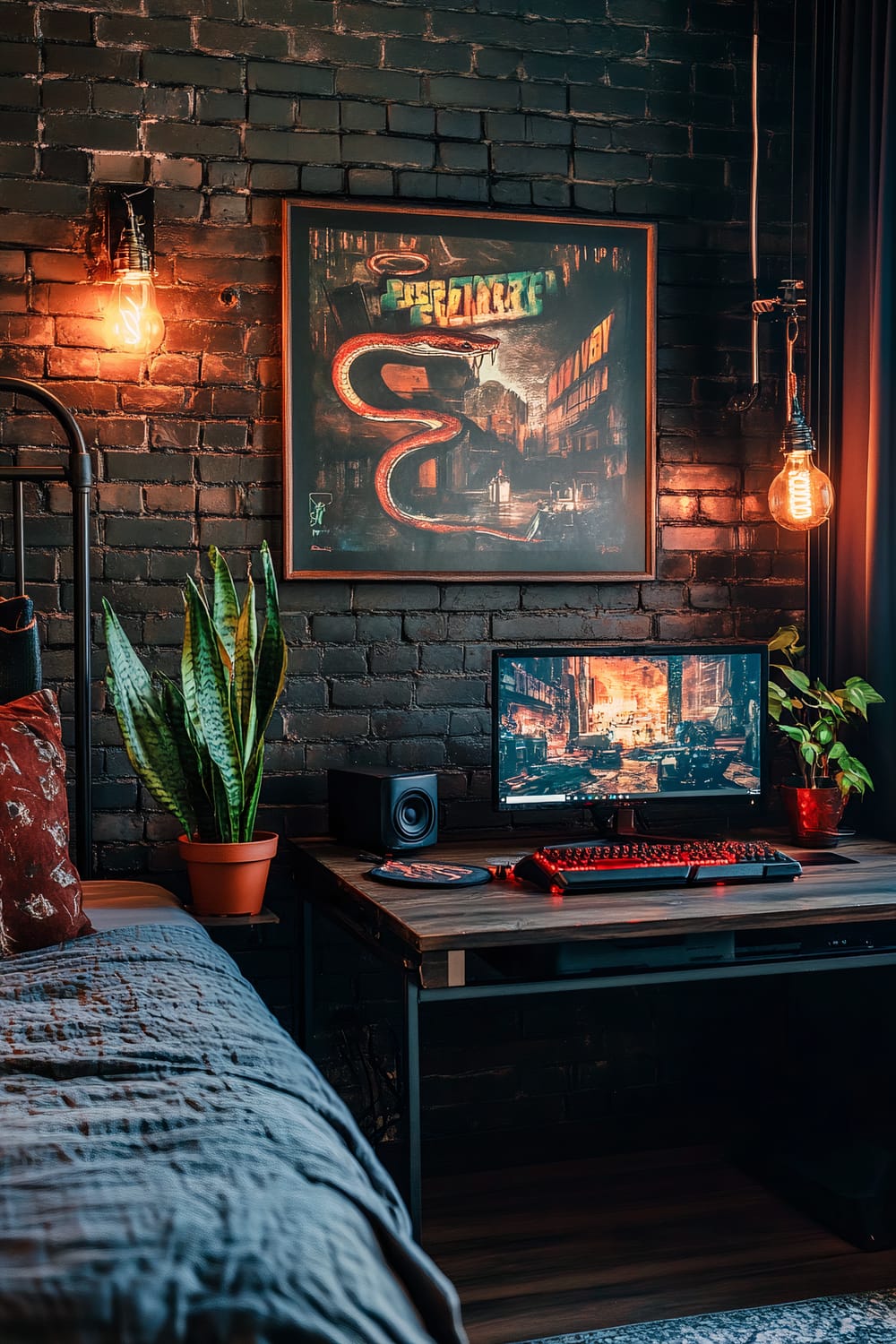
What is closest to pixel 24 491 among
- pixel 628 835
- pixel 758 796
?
pixel 628 835

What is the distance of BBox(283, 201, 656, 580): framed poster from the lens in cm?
263

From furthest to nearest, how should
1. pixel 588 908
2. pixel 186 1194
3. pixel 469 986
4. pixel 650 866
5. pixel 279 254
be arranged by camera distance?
1. pixel 279 254
2. pixel 650 866
3. pixel 588 908
4. pixel 469 986
5. pixel 186 1194

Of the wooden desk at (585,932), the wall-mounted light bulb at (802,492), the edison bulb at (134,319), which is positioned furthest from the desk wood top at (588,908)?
the edison bulb at (134,319)

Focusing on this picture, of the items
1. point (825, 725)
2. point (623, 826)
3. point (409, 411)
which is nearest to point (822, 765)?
point (825, 725)

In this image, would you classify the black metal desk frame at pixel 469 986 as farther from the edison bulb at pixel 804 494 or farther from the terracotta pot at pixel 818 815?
the edison bulb at pixel 804 494

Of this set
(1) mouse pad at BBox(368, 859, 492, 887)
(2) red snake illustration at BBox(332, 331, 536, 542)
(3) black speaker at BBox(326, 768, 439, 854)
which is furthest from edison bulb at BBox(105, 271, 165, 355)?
(1) mouse pad at BBox(368, 859, 492, 887)

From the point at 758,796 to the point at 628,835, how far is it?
30 cm

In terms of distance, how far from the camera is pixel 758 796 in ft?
8.24

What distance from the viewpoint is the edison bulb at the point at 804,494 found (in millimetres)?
2646

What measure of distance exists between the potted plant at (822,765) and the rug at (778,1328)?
880 mm

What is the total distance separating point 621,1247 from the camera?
2.28m

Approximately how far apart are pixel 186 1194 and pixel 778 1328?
145cm

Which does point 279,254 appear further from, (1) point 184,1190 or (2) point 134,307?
(1) point 184,1190

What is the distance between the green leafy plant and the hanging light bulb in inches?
59.7
